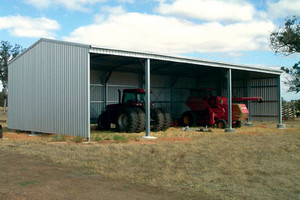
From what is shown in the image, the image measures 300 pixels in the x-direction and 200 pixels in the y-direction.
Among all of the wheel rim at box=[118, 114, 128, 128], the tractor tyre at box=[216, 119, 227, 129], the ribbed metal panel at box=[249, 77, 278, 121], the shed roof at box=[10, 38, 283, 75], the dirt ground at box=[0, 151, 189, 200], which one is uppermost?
the shed roof at box=[10, 38, 283, 75]

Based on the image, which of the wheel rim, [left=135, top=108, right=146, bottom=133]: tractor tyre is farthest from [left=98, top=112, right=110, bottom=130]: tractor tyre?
[left=135, top=108, right=146, bottom=133]: tractor tyre

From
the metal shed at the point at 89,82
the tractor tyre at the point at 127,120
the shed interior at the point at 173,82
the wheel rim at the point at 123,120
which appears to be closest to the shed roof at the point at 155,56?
the metal shed at the point at 89,82

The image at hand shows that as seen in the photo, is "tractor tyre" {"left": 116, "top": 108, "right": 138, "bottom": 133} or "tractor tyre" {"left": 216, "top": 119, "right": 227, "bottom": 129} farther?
"tractor tyre" {"left": 216, "top": 119, "right": 227, "bottom": 129}

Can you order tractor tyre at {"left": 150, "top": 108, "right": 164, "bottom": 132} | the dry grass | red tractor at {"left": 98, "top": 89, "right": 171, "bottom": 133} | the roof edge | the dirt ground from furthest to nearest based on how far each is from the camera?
tractor tyre at {"left": 150, "top": 108, "right": 164, "bottom": 132}, red tractor at {"left": 98, "top": 89, "right": 171, "bottom": 133}, the roof edge, the dry grass, the dirt ground

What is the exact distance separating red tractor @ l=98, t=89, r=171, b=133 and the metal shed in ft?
6.52

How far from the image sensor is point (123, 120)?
1805 cm

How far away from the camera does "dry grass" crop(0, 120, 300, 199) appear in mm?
6383

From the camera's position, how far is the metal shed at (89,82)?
14.0 meters

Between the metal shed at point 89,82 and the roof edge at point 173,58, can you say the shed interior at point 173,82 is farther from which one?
the roof edge at point 173,58

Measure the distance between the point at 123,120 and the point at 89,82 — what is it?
4.70m

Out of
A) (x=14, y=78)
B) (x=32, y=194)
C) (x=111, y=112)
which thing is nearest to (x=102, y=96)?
(x=111, y=112)

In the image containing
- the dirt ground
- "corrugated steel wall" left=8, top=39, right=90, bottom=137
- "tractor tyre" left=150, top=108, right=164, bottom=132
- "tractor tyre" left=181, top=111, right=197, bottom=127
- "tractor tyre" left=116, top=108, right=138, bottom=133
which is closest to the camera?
the dirt ground

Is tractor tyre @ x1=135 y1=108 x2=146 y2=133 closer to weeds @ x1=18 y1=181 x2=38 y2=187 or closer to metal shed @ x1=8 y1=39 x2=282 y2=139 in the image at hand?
metal shed @ x1=8 y1=39 x2=282 y2=139

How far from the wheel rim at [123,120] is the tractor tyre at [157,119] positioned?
1.40m
